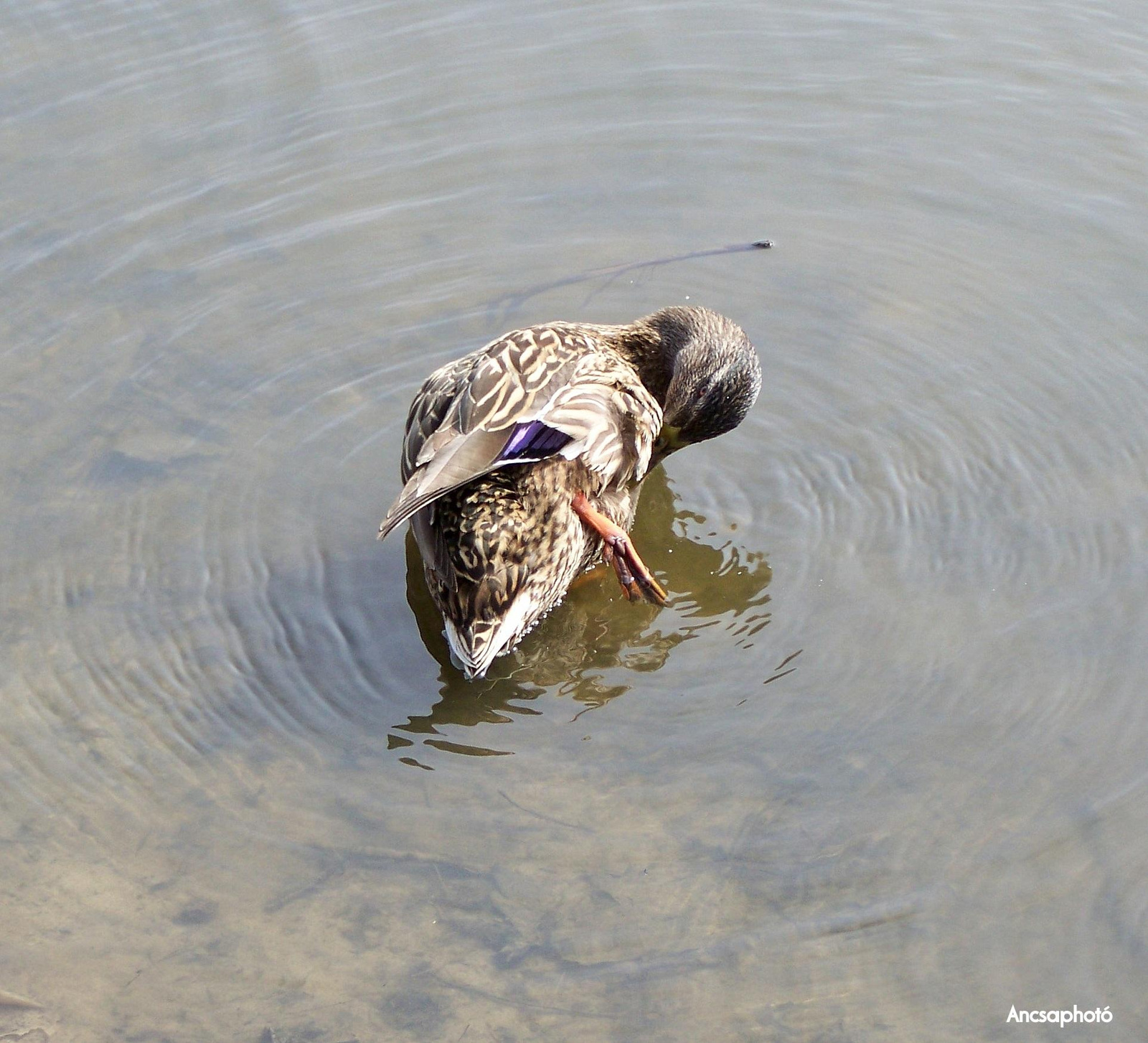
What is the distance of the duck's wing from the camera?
516cm

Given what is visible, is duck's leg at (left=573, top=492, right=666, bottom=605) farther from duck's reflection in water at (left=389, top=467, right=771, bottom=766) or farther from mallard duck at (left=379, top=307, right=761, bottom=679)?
duck's reflection in water at (left=389, top=467, right=771, bottom=766)

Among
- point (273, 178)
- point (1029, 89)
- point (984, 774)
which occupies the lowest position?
point (984, 774)

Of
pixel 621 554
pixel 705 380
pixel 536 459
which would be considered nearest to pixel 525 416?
pixel 536 459

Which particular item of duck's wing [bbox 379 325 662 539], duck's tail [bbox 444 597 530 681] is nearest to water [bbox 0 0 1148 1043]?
duck's tail [bbox 444 597 530 681]

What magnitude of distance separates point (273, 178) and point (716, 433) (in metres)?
3.58

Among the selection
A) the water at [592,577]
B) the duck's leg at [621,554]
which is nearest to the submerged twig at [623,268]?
the water at [592,577]

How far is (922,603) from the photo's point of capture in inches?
215

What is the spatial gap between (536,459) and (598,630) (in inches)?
30.9

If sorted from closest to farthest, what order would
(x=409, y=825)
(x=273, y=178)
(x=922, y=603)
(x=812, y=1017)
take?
1. (x=812, y=1017)
2. (x=409, y=825)
3. (x=922, y=603)
4. (x=273, y=178)

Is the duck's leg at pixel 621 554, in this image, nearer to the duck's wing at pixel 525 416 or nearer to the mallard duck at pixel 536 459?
the mallard duck at pixel 536 459

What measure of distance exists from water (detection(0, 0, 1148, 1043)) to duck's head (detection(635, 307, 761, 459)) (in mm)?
253

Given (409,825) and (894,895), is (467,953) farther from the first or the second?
(894,895)

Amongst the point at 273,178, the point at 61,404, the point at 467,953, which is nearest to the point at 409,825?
the point at 467,953

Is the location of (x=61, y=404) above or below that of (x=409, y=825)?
above
